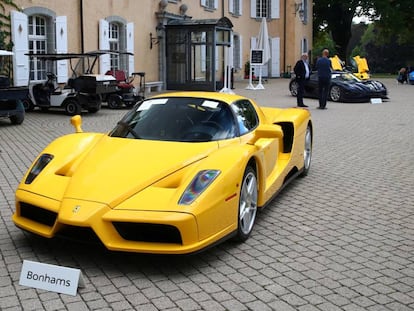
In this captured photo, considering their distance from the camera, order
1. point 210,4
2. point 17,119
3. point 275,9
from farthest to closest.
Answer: point 275,9
point 210,4
point 17,119

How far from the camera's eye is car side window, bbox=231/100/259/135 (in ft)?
18.4

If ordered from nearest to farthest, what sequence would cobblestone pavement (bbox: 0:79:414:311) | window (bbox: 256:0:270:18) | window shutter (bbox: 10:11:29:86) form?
cobblestone pavement (bbox: 0:79:414:311) < window shutter (bbox: 10:11:29:86) < window (bbox: 256:0:270:18)

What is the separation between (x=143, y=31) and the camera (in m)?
23.2

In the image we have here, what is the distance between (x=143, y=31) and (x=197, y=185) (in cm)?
1981

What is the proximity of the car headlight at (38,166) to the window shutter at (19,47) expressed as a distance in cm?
1147

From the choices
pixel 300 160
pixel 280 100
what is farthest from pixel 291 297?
pixel 280 100

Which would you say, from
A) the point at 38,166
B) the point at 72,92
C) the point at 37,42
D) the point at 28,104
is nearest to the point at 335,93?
the point at 72,92

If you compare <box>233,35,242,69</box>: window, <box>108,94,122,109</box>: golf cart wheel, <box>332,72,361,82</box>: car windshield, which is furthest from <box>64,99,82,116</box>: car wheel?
<box>233,35,242,69</box>: window

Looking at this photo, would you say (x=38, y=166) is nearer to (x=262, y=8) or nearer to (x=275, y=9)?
(x=275, y=9)

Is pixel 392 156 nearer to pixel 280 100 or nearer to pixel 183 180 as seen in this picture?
pixel 183 180

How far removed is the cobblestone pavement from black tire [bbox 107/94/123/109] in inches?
384

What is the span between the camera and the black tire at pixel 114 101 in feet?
55.4

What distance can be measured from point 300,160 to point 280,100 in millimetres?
13579

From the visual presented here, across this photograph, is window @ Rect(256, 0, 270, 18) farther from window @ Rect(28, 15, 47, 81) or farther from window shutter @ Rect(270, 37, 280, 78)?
window @ Rect(28, 15, 47, 81)
